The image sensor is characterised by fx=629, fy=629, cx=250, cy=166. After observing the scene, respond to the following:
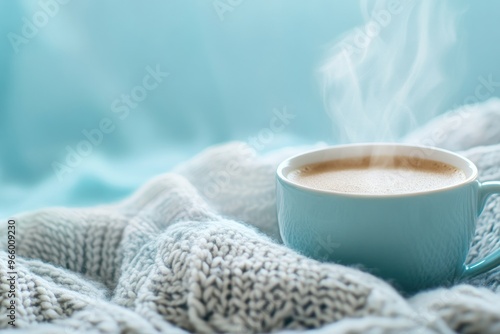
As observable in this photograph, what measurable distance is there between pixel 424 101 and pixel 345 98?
0.13 meters

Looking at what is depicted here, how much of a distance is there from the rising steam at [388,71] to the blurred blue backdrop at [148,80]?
15 cm

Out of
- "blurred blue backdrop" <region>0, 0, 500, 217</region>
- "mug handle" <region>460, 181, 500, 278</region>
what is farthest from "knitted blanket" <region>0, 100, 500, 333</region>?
"blurred blue backdrop" <region>0, 0, 500, 217</region>

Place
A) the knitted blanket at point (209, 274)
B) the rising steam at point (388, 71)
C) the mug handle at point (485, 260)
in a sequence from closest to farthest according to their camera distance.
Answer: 1. the knitted blanket at point (209, 274)
2. the mug handle at point (485, 260)
3. the rising steam at point (388, 71)

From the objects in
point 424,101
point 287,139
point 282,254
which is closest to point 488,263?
point 282,254

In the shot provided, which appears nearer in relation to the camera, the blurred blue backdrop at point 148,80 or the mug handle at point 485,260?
the mug handle at point 485,260

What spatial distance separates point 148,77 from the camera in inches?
37.8

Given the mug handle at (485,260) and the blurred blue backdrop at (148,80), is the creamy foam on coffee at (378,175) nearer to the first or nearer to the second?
the mug handle at (485,260)

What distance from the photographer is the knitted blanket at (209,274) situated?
0.41m

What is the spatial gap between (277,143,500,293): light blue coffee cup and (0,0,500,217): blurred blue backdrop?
478mm

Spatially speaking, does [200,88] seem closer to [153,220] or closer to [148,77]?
[148,77]

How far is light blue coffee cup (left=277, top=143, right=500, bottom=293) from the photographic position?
461mm

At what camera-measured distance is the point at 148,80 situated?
0.96m

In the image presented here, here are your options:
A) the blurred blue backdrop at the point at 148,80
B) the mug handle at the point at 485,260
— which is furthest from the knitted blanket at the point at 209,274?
the blurred blue backdrop at the point at 148,80

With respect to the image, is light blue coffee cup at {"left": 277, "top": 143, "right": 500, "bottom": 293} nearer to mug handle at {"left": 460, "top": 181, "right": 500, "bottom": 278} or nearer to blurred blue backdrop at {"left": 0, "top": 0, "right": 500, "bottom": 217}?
mug handle at {"left": 460, "top": 181, "right": 500, "bottom": 278}
